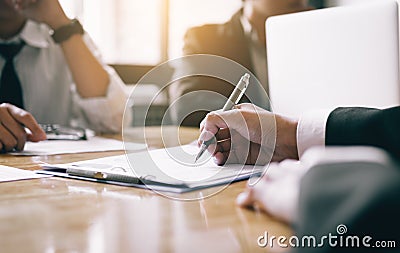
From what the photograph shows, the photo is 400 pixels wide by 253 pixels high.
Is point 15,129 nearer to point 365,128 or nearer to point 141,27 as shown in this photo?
point 365,128

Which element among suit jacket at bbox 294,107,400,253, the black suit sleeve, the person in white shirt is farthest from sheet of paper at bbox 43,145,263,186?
the person in white shirt

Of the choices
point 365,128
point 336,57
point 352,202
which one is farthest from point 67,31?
point 352,202

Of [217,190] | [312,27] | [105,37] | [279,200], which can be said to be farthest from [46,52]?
[279,200]

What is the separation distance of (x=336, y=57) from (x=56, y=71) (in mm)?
1327

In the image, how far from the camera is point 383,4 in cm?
109

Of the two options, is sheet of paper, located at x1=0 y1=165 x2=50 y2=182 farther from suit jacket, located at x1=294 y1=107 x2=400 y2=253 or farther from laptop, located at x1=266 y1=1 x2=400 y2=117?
laptop, located at x1=266 y1=1 x2=400 y2=117

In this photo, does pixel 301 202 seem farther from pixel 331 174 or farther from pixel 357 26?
pixel 357 26

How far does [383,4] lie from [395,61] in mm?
127

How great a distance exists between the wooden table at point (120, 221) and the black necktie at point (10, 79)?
3.86 feet

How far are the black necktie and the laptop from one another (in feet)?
3.35

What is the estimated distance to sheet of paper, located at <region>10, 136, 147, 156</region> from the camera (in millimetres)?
1205

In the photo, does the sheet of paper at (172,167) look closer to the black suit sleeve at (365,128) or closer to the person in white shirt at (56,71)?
the black suit sleeve at (365,128)

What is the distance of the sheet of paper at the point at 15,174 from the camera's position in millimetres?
829

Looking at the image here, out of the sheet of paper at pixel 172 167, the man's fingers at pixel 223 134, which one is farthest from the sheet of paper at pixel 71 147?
the man's fingers at pixel 223 134
